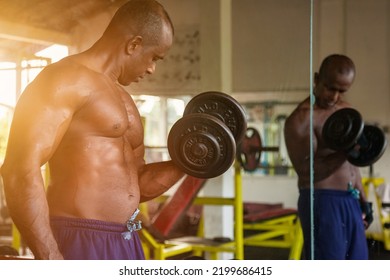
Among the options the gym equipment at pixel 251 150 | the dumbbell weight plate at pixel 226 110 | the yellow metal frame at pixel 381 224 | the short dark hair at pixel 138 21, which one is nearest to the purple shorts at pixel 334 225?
the yellow metal frame at pixel 381 224

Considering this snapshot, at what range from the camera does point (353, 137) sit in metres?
2.23

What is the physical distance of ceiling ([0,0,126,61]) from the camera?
1771mm

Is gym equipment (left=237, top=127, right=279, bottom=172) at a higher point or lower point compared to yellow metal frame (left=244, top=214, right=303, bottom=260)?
higher

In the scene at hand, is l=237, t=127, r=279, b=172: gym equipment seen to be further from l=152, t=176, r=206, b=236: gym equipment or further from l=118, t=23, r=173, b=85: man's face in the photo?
l=118, t=23, r=173, b=85: man's face

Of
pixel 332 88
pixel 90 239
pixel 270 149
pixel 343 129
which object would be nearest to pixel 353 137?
pixel 343 129

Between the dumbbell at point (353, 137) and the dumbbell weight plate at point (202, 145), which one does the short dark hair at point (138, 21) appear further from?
the dumbbell at point (353, 137)

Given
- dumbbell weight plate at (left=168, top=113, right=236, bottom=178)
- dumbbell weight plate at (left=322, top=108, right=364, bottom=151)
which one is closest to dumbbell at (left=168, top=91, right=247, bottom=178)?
dumbbell weight plate at (left=168, top=113, right=236, bottom=178)

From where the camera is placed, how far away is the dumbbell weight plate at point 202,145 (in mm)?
1655

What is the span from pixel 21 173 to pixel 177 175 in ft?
1.97

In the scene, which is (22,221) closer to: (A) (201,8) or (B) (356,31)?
(A) (201,8)

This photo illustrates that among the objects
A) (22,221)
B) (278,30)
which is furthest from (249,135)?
(22,221)

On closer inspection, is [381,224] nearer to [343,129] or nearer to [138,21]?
[343,129]

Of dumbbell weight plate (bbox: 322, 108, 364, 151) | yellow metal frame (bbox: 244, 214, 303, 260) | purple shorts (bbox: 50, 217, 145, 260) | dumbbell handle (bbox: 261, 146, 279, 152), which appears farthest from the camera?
dumbbell handle (bbox: 261, 146, 279, 152)

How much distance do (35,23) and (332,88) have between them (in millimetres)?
1209
